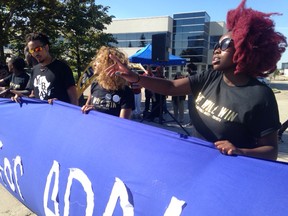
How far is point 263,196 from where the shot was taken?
140cm

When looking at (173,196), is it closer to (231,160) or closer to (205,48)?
(231,160)

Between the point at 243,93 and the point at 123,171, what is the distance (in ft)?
2.81

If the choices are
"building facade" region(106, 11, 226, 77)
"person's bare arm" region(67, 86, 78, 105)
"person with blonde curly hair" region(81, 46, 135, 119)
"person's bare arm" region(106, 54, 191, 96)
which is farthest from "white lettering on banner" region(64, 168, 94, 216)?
"building facade" region(106, 11, 226, 77)

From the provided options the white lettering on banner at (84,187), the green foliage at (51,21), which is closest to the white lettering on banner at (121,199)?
the white lettering on banner at (84,187)

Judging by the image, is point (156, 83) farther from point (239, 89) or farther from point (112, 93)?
point (112, 93)

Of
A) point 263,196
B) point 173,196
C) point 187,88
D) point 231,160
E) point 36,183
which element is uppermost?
point 187,88

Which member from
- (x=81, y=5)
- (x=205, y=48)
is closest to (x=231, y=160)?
(x=81, y=5)

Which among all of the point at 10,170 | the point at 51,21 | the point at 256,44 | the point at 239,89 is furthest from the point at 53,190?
the point at 51,21

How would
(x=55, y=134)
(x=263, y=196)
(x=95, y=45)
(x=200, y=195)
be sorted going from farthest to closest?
(x=95, y=45)
(x=55, y=134)
(x=200, y=195)
(x=263, y=196)

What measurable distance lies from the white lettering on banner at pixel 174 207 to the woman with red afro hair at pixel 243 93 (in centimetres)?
35

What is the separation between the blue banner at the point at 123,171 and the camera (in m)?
1.47

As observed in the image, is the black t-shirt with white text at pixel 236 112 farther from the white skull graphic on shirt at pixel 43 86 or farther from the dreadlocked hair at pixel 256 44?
the white skull graphic on shirt at pixel 43 86

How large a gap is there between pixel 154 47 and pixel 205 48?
41056 millimetres

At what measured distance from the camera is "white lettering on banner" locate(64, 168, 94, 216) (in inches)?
79.5
